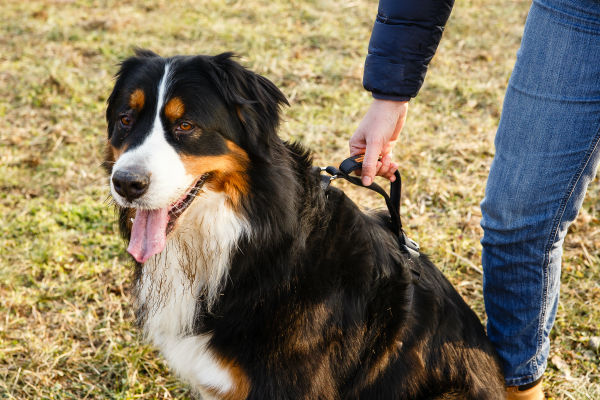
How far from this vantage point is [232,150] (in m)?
2.19

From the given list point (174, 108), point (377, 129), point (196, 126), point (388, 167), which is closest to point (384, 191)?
point (388, 167)

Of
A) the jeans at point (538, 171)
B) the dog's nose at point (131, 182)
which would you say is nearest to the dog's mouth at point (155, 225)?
the dog's nose at point (131, 182)

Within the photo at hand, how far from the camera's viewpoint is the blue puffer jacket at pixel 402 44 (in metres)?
1.98

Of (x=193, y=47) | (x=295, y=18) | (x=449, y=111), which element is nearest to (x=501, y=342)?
(x=449, y=111)

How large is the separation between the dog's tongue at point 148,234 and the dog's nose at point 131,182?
5.8 inches

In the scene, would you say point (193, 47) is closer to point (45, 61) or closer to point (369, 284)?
point (45, 61)

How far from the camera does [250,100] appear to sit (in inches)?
86.0

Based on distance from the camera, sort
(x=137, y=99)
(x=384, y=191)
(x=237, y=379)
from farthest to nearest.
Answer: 1. (x=384, y=191)
2. (x=137, y=99)
3. (x=237, y=379)

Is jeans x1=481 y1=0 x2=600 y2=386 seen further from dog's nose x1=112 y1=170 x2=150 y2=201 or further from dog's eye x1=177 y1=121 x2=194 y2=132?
dog's nose x1=112 y1=170 x2=150 y2=201

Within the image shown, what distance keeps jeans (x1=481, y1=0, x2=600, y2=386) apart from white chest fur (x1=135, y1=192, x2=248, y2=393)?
3.43 feet

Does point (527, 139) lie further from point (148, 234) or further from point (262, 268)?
point (148, 234)

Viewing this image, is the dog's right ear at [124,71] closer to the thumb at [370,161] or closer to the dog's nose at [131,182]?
the dog's nose at [131,182]

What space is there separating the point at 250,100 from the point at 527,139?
3.46 feet

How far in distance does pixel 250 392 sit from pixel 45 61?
5.44 metres
